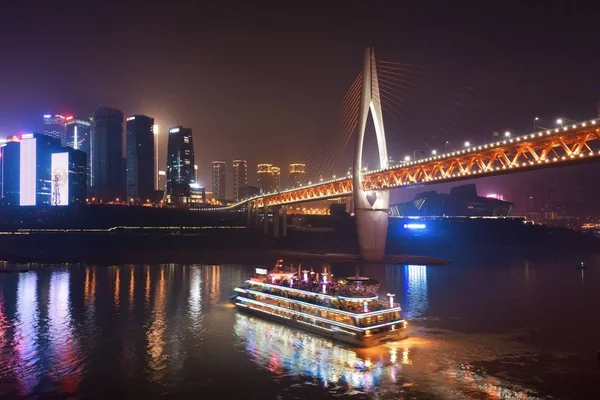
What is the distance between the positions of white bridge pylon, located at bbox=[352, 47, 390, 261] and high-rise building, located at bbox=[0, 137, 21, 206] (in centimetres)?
11114

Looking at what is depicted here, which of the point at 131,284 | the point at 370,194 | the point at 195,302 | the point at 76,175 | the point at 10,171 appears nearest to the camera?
the point at 195,302

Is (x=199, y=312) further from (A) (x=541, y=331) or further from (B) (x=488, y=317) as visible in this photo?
(A) (x=541, y=331)

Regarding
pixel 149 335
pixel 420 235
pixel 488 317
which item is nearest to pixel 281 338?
pixel 149 335

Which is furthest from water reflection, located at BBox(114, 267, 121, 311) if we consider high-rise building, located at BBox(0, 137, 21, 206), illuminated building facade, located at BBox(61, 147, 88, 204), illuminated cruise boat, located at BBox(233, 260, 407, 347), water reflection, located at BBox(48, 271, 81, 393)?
high-rise building, located at BBox(0, 137, 21, 206)

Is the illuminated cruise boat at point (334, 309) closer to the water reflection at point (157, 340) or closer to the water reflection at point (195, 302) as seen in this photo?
the water reflection at point (195, 302)

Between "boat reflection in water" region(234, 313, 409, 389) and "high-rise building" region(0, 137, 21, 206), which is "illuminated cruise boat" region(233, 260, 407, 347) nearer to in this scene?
"boat reflection in water" region(234, 313, 409, 389)

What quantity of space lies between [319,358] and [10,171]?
143 meters

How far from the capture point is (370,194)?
201 ft

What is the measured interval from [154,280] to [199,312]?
56.4 feet

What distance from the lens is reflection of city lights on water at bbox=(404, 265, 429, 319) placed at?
33.5m

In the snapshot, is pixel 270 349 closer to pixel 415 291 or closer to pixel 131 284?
pixel 415 291

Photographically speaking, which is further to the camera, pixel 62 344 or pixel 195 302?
pixel 195 302

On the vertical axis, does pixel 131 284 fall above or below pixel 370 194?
below

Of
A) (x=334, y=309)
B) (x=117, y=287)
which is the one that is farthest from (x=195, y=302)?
(x=334, y=309)
